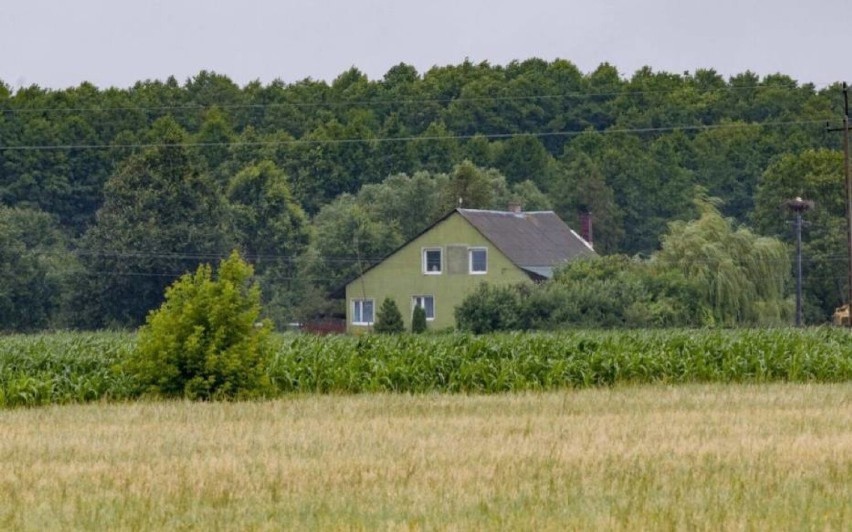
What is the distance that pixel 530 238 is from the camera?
86688 mm

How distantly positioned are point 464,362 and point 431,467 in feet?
51.3

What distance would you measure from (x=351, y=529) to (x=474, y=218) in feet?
Answer: 240

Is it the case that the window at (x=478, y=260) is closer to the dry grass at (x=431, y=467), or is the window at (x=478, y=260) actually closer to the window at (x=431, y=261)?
the window at (x=431, y=261)

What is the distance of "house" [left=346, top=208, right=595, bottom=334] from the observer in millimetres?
83625

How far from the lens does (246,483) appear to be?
15.1 metres

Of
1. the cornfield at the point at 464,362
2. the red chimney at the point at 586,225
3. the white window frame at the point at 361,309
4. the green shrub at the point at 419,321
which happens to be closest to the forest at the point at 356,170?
the white window frame at the point at 361,309

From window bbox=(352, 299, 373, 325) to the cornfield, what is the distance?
1959 inches

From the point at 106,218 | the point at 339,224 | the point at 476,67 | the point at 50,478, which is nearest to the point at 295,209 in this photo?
the point at 339,224

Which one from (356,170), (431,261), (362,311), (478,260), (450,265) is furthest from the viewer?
(356,170)

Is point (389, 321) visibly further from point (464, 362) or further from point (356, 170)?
point (356, 170)

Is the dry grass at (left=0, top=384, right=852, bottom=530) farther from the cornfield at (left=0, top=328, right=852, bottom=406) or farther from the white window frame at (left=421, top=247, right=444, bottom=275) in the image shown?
the white window frame at (left=421, top=247, right=444, bottom=275)

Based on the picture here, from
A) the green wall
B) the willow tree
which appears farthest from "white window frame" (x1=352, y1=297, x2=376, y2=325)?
the willow tree

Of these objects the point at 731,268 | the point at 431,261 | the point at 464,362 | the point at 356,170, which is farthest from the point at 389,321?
the point at 356,170

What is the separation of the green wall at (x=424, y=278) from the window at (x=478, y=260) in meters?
0.25
